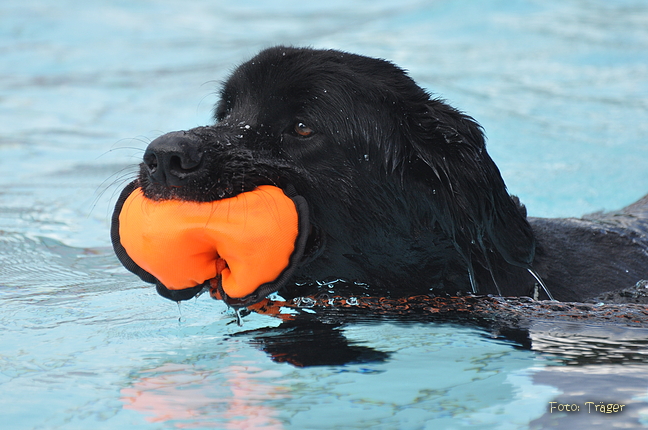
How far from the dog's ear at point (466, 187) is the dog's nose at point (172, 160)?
3.20 feet

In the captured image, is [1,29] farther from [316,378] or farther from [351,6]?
[316,378]

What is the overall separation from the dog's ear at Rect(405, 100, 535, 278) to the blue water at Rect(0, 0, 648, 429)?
0.36 meters

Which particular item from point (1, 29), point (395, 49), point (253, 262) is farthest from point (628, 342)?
point (1, 29)

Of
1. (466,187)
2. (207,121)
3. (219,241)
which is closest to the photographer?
(219,241)

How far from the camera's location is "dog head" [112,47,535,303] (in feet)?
10.4

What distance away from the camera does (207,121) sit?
8.26 meters

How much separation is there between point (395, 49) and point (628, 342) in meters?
8.48

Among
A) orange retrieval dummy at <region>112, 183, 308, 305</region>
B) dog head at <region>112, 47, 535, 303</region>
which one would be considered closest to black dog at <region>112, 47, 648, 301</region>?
dog head at <region>112, 47, 535, 303</region>

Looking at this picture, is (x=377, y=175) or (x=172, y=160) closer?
(x=172, y=160)

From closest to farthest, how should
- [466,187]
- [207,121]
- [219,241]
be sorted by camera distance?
[219,241], [466,187], [207,121]

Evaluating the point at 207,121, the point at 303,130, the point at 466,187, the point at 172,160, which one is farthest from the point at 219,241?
the point at 207,121

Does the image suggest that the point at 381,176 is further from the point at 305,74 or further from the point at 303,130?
the point at 305,74

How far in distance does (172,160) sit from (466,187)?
1197mm

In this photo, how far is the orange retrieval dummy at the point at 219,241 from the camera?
2713mm
